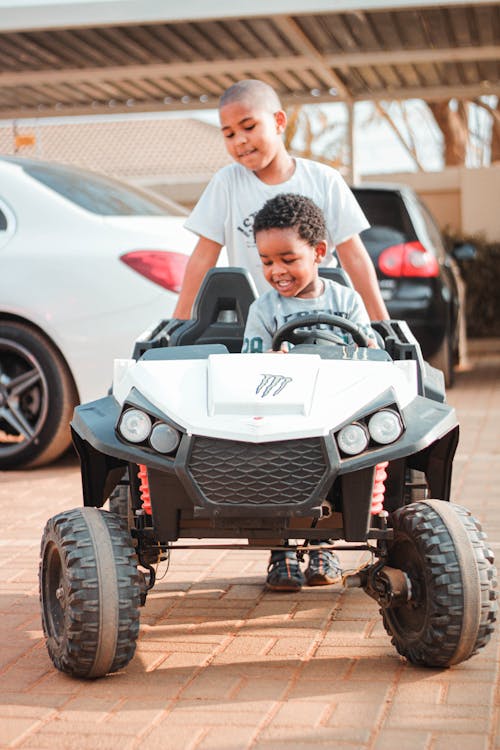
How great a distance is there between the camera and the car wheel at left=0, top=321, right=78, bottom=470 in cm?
756

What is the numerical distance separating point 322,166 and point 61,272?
2.70 meters

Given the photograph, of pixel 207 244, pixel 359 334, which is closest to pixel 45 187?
pixel 207 244

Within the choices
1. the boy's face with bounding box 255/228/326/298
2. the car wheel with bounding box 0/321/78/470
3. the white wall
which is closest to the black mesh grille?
the boy's face with bounding box 255/228/326/298

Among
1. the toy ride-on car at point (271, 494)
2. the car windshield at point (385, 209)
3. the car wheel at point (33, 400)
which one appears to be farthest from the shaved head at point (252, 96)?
the car windshield at point (385, 209)

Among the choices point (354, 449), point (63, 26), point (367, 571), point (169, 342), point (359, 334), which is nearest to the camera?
point (354, 449)

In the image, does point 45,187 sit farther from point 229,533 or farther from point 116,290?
point 229,533

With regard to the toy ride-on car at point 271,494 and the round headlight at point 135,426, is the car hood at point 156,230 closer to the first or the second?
the toy ride-on car at point 271,494

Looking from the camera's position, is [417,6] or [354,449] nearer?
[354,449]

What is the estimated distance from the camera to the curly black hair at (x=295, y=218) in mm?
4535

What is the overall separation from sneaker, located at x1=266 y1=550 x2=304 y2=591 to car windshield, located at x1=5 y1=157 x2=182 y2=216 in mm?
3361

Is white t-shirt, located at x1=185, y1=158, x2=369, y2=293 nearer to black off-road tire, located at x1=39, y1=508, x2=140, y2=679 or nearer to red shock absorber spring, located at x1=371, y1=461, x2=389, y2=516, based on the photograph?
red shock absorber spring, located at x1=371, y1=461, x2=389, y2=516

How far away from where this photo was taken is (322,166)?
528 cm

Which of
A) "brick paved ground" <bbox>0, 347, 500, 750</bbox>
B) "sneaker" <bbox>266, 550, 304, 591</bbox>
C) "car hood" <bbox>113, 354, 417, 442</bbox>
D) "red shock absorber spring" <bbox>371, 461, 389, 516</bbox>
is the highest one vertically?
"car hood" <bbox>113, 354, 417, 442</bbox>

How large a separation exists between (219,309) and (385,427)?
52.2 inches
